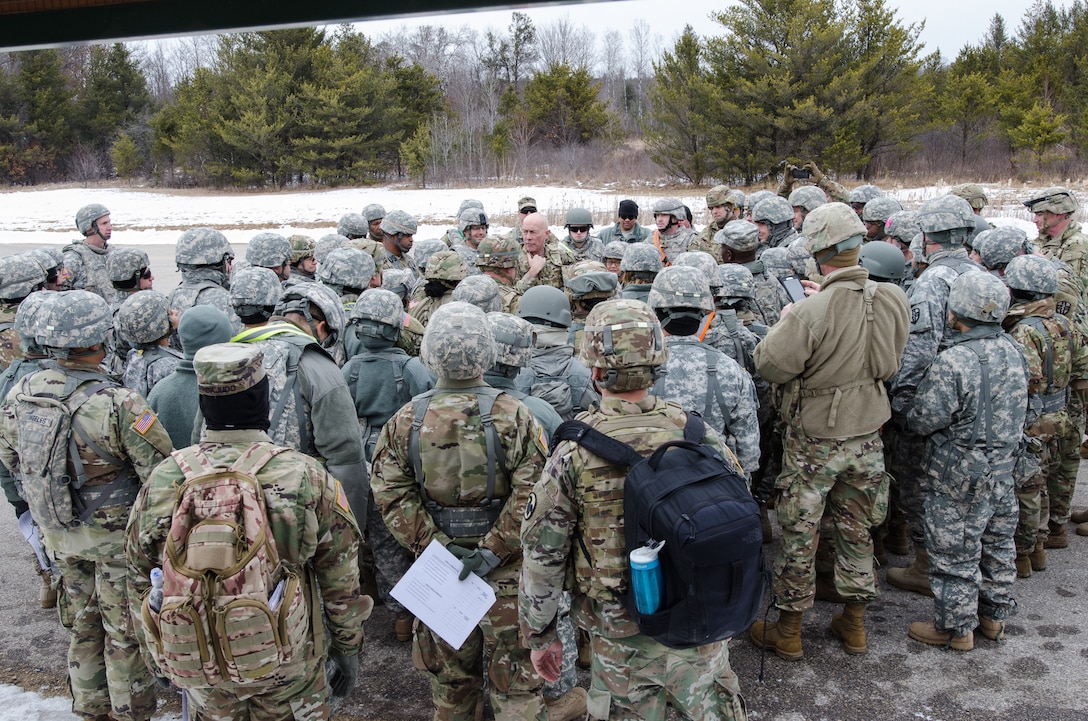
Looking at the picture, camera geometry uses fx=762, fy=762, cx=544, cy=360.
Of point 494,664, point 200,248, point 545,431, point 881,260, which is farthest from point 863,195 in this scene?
point 494,664

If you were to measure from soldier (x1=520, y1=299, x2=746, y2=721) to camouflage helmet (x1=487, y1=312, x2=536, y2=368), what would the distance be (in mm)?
807

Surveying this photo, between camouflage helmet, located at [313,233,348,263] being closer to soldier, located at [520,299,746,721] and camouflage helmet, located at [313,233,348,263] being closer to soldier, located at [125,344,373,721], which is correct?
soldier, located at [125,344,373,721]

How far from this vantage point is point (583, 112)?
3862cm

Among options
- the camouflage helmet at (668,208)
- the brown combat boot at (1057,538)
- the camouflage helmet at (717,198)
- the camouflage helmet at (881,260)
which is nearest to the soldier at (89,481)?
the camouflage helmet at (881,260)

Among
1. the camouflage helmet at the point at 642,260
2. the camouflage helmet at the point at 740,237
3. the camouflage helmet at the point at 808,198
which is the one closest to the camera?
the camouflage helmet at the point at 642,260

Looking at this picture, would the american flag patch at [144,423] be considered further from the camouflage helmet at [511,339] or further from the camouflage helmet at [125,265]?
the camouflage helmet at [125,265]

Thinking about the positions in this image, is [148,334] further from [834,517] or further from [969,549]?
[969,549]

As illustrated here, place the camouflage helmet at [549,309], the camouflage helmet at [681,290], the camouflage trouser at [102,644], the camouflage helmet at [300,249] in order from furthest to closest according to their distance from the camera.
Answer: the camouflage helmet at [300,249]
the camouflage helmet at [549,309]
the camouflage helmet at [681,290]
the camouflage trouser at [102,644]

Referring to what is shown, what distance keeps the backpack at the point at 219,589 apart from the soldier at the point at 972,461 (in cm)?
370

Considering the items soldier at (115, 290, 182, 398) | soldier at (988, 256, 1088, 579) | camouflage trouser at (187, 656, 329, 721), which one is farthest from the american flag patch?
soldier at (988, 256, 1088, 579)

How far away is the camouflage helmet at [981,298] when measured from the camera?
4293mm

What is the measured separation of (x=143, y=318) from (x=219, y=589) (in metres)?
2.56

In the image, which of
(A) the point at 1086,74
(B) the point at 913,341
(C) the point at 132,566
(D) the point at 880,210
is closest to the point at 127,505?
(C) the point at 132,566

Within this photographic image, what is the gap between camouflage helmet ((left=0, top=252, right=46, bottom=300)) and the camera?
17.3 ft
